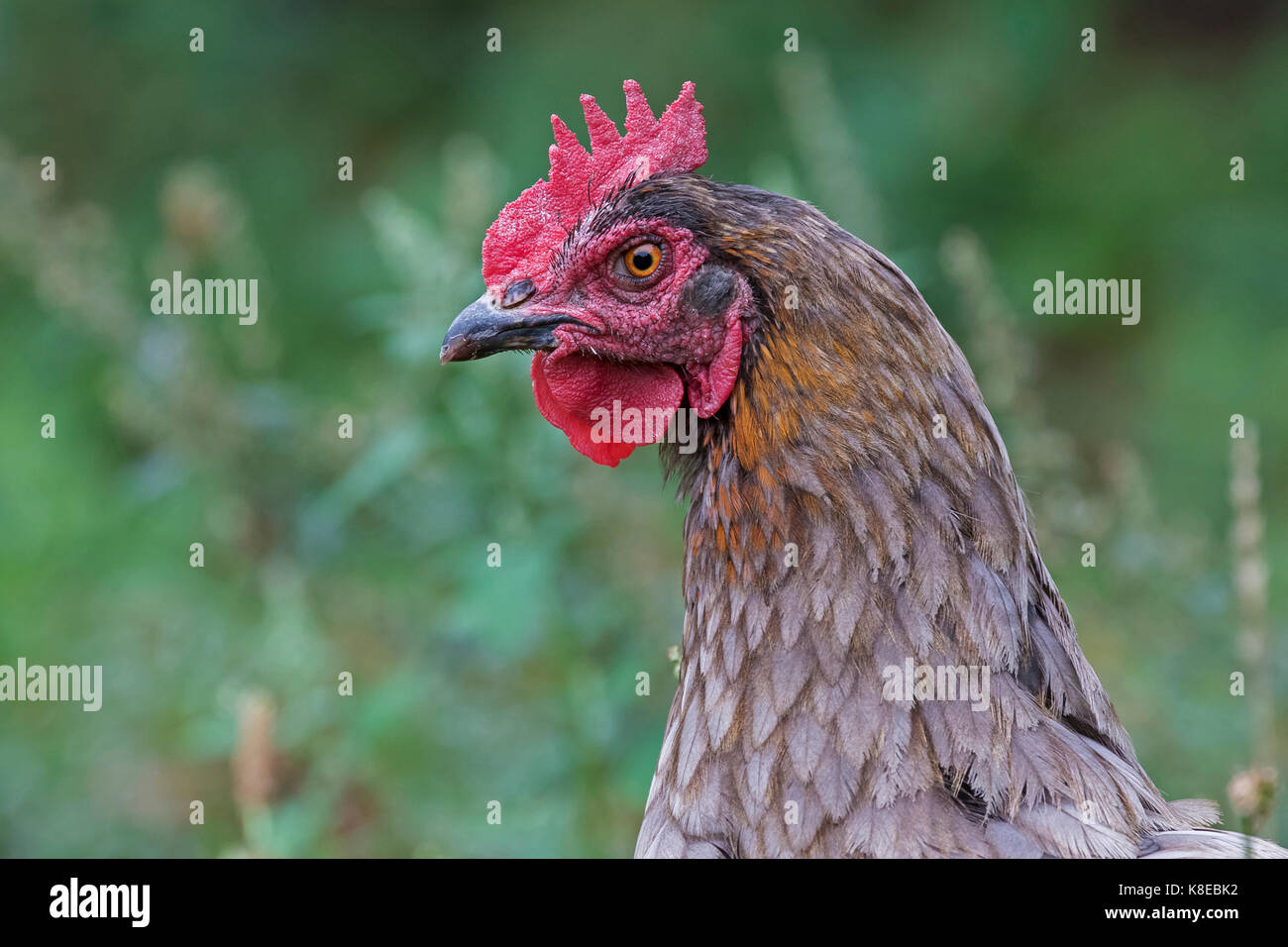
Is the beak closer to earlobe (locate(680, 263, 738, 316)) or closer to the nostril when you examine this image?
the nostril

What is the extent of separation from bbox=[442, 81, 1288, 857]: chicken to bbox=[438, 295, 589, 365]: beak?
0.56 ft

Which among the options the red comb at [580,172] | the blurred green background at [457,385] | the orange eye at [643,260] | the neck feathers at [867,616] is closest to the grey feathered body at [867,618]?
the neck feathers at [867,616]

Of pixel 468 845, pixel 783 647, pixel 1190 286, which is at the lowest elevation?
pixel 468 845

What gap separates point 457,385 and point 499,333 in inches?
47.9

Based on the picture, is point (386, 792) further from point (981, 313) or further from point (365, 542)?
point (981, 313)

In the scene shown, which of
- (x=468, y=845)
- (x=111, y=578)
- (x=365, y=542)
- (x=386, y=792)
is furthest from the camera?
(x=111, y=578)

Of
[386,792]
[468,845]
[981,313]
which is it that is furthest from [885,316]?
[386,792]

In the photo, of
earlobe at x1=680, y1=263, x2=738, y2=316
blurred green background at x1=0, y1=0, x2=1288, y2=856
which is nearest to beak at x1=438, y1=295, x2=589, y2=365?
earlobe at x1=680, y1=263, x2=738, y2=316

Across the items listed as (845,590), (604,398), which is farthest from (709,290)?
(845,590)

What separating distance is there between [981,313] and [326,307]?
401cm

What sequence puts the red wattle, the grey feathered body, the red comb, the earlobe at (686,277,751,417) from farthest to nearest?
the red comb → the red wattle → the earlobe at (686,277,751,417) → the grey feathered body

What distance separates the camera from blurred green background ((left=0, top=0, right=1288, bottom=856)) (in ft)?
11.9
